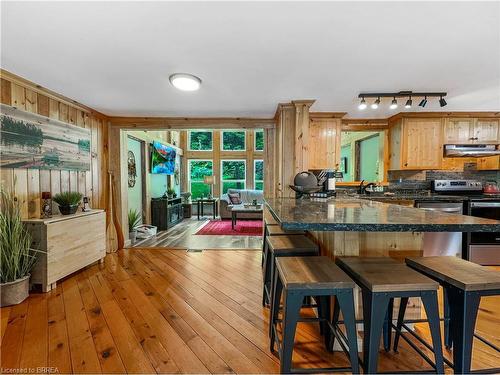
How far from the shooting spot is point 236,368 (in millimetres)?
1485

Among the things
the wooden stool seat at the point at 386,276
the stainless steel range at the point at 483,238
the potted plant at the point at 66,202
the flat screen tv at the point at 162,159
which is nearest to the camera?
the wooden stool seat at the point at 386,276

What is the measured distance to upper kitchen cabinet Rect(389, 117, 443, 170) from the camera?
3.70 m

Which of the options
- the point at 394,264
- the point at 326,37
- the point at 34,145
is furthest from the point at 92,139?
the point at 394,264

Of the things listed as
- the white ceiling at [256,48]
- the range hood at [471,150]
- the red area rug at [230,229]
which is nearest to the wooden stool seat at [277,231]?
the white ceiling at [256,48]

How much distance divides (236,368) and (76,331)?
1277 mm

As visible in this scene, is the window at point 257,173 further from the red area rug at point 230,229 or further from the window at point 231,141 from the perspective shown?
the red area rug at point 230,229

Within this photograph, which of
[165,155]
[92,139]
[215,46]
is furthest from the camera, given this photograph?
[165,155]

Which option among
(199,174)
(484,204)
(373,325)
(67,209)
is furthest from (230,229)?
(373,325)

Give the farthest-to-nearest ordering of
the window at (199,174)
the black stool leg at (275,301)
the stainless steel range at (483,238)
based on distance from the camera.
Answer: the window at (199,174), the stainless steel range at (483,238), the black stool leg at (275,301)

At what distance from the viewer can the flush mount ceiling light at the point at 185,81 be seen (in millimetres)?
2361

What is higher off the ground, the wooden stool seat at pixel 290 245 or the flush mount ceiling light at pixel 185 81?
the flush mount ceiling light at pixel 185 81

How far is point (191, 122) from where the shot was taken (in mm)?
3951

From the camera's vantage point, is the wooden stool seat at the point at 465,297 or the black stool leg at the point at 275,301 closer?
the wooden stool seat at the point at 465,297

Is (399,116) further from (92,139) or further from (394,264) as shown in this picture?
(92,139)
